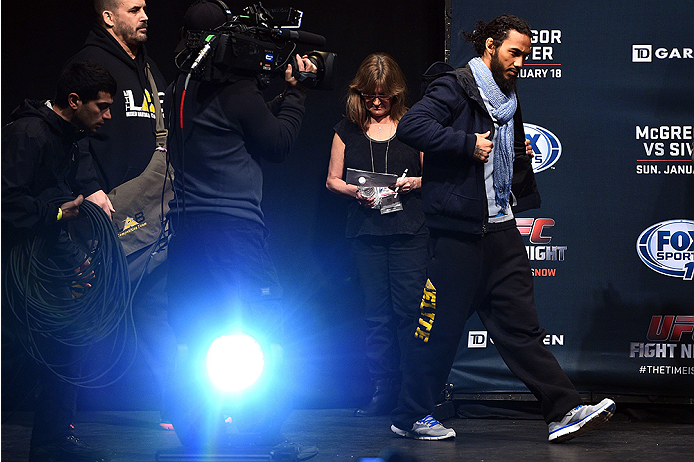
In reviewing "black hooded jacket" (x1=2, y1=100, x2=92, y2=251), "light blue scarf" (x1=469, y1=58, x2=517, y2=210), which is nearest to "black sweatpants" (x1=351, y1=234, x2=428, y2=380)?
"light blue scarf" (x1=469, y1=58, x2=517, y2=210)

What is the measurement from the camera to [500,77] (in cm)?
400

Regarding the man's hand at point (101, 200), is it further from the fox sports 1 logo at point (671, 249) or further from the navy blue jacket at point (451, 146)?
the fox sports 1 logo at point (671, 249)

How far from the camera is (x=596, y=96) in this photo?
16.0 ft

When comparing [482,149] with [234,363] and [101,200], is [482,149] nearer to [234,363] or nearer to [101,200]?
[234,363]

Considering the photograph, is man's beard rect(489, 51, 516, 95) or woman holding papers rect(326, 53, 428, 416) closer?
man's beard rect(489, 51, 516, 95)

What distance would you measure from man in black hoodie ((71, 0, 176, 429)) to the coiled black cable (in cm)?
70

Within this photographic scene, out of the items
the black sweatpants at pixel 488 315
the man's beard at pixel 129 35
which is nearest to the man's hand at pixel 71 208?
the man's beard at pixel 129 35

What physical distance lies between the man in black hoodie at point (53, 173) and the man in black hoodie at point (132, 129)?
2.28ft

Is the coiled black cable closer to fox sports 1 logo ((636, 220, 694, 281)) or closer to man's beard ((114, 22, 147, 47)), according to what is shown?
man's beard ((114, 22, 147, 47))

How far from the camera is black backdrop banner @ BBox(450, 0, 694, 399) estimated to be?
190 inches

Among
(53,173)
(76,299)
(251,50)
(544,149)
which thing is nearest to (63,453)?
(76,299)

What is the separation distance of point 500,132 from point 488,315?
88 centimetres

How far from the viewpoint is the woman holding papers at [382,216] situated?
4.91 meters

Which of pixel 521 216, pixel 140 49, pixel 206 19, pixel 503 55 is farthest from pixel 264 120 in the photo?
pixel 521 216
